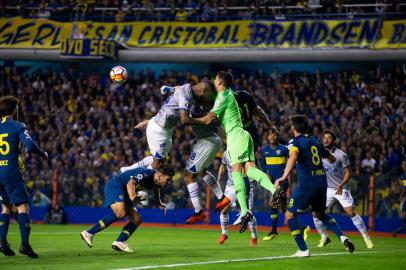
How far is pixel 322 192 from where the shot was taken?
1384 centimetres

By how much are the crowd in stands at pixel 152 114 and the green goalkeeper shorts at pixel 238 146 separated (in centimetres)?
1139

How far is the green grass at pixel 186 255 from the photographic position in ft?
40.7

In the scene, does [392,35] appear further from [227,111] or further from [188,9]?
[227,111]

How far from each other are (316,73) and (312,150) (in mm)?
18668

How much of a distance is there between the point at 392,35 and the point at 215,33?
6973mm

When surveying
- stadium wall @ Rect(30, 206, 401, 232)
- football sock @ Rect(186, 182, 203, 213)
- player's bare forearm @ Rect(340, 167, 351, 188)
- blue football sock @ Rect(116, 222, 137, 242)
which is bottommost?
stadium wall @ Rect(30, 206, 401, 232)

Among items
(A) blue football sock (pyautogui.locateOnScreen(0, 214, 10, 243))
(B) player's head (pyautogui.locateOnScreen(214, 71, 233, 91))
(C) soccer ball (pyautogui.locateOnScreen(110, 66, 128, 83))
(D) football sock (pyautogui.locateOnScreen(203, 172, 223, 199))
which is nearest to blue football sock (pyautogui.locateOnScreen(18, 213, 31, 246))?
(A) blue football sock (pyautogui.locateOnScreen(0, 214, 10, 243))

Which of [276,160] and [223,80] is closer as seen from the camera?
[223,80]

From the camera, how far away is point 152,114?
3150 centimetres

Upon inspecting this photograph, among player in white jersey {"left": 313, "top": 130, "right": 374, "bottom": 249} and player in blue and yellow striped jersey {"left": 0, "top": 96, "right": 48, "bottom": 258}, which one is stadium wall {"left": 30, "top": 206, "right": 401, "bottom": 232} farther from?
player in blue and yellow striped jersey {"left": 0, "top": 96, "right": 48, "bottom": 258}

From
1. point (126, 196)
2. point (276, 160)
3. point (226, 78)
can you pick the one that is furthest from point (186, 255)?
point (276, 160)

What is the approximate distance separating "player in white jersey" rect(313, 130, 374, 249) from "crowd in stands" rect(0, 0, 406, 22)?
1309 centimetres

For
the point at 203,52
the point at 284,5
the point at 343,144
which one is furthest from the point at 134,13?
the point at 343,144

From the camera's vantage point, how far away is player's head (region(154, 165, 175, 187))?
45.4 ft
